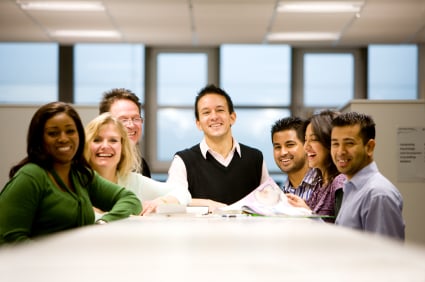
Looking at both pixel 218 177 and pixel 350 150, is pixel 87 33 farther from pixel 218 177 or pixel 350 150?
pixel 350 150

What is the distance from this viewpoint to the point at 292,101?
29.2ft

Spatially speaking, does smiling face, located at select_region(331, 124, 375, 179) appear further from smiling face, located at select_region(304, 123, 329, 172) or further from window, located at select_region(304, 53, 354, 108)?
window, located at select_region(304, 53, 354, 108)

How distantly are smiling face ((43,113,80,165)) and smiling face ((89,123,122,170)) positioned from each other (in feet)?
1.23

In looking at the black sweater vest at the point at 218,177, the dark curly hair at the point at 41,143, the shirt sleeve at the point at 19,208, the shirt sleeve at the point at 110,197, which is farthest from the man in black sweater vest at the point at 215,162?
the shirt sleeve at the point at 19,208

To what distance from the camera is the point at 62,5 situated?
267 inches

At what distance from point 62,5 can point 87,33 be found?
123 cm

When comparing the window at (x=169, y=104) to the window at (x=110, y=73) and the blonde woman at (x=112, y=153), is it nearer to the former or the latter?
the window at (x=110, y=73)

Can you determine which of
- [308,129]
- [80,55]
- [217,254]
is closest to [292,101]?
[80,55]

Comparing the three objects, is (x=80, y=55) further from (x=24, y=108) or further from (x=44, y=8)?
(x=24, y=108)

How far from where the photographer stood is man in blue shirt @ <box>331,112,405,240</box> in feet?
6.48

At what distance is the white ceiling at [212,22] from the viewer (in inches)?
266

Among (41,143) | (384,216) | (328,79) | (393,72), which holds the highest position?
(393,72)

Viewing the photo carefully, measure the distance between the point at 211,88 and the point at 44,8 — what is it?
426 cm

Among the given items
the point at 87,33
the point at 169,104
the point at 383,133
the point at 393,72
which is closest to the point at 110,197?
the point at 383,133
